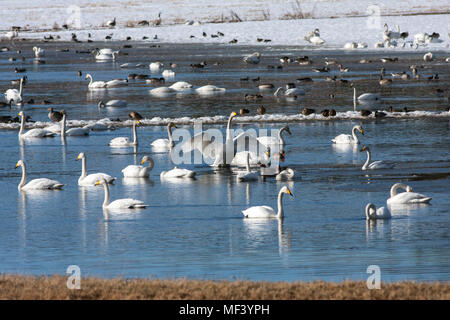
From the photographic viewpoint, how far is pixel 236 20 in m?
82.9

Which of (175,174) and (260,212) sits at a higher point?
(175,174)

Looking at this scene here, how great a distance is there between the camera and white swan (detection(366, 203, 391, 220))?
1561 centimetres

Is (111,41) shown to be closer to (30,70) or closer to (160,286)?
(30,70)

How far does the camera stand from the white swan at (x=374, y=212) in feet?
51.2

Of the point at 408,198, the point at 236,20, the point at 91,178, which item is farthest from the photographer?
the point at 236,20

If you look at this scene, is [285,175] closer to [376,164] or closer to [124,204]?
[376,164]

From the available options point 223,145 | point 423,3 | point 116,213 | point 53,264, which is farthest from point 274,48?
point 53,264

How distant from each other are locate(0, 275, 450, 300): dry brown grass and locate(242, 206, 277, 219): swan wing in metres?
5.66

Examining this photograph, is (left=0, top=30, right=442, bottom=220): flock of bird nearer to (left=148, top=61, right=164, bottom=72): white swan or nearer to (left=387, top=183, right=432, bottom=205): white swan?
(left=387, top=183, right=432, bottom=205): white swan

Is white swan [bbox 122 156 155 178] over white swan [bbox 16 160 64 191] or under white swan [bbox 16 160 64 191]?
over

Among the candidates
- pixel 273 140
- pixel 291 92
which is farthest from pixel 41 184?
pixel 291 92

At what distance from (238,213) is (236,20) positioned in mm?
67345

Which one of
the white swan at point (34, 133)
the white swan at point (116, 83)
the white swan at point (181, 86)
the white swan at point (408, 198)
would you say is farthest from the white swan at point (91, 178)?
the white swan at point (116, 83)

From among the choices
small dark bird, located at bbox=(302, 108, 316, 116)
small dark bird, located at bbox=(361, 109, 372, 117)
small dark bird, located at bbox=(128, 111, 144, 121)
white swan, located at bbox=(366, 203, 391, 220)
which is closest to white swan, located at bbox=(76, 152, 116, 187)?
white swan, located at bbox=(366, 203, 391, 220)
